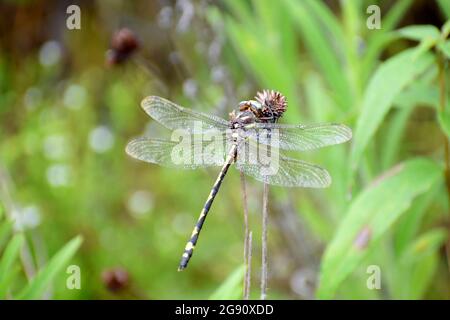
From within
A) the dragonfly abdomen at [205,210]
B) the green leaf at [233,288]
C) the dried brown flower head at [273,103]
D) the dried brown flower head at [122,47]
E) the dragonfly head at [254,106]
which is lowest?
the green leaf at [233,288]

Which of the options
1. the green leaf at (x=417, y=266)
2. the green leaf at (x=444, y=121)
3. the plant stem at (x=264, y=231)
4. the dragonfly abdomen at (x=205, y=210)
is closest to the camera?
the plant stem at (x=264, y=231)

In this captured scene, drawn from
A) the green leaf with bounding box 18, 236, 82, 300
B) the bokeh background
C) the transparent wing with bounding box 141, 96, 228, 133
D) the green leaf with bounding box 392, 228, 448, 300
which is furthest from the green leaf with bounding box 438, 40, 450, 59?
the green leaf with bounding box 18, 236, 82, 300

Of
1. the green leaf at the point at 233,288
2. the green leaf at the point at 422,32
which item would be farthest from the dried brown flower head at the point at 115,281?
the green leaf at the point at 422,32

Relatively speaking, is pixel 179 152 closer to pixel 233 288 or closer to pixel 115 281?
pixel 233 288

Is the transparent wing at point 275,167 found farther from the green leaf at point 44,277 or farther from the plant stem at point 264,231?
the green leaf at point 44,277

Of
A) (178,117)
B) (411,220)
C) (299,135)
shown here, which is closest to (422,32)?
(299,135)
